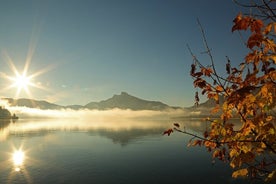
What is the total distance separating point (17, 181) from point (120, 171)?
64.8 feet

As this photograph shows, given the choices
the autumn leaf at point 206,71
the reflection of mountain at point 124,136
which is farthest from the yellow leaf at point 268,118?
the reflection of mountain at point 124,136

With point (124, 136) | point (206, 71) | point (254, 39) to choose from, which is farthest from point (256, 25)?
point (124, 136)

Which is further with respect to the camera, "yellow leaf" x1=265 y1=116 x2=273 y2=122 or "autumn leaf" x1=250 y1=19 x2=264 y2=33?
"yellow leaf" x1=265 y1=116 x2=273 y2=122

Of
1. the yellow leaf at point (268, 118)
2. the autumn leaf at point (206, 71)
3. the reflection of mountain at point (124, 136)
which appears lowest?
the reflection of mountain at point (124, 136)

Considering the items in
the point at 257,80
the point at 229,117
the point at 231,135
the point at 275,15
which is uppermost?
the point at 275,15

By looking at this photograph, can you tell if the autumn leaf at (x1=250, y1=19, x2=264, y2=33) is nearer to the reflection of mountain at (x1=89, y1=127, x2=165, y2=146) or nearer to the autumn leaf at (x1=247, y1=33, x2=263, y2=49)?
the autumn leaf at (x1=247, y1=33, x2=263, y2=49)

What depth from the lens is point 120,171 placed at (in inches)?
2015

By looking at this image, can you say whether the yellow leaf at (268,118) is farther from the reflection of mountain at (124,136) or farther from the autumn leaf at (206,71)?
the reflection of mountain at (124,136)

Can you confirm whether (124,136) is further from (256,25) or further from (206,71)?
(256,25)

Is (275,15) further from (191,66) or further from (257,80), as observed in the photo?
(191,66)

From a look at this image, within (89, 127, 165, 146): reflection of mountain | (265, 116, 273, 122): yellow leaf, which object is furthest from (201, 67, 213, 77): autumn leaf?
(89, 127, 165, 146): reflection of mountain

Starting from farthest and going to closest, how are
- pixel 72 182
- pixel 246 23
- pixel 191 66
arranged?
pixel 72 182, pixel 191 66, pixel 246 23

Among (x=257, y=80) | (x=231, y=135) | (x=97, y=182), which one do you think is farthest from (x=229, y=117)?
(x=97, y=182)

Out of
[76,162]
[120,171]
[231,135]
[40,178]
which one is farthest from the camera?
[76,162]
